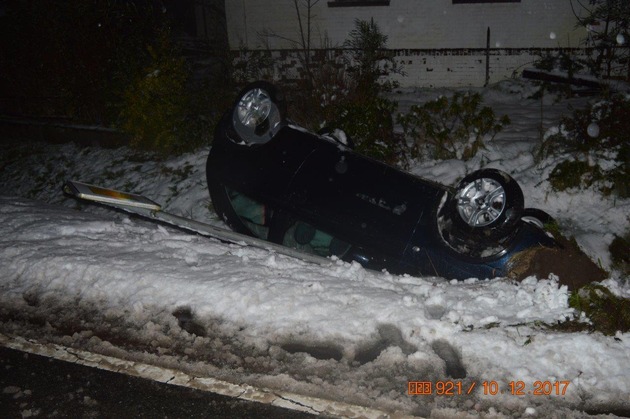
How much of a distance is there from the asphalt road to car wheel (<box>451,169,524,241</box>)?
189 centimetres

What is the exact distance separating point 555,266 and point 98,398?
3.03 meters

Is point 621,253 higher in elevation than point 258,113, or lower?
lower

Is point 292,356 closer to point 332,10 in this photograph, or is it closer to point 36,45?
point 36,45

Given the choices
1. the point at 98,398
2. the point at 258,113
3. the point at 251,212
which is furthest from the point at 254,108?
the point at 98,398

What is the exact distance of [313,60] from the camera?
11773 millimetres

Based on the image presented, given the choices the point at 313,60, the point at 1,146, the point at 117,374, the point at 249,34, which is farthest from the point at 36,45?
the point at 117,374

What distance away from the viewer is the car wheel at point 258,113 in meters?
4.13

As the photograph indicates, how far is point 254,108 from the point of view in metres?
4.19

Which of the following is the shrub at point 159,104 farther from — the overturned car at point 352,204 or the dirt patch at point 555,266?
the dirt patch at point 555,266

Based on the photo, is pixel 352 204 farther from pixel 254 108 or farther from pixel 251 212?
pixel 254 108

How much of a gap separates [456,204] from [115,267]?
257 centimetres

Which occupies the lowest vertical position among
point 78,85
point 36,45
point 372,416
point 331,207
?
point 372,416

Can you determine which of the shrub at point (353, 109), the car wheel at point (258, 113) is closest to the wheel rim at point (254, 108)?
the car wheel at point (258, 113)

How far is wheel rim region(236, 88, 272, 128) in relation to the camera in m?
4.15
